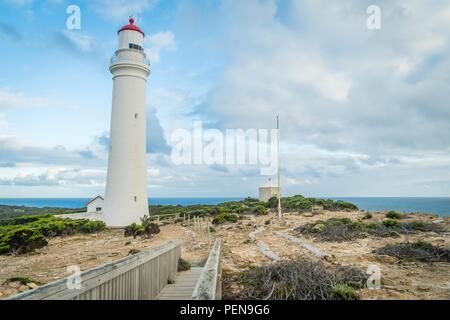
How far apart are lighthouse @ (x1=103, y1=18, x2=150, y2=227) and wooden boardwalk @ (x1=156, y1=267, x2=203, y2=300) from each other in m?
13.1

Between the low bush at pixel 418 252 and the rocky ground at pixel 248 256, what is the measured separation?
43 cm

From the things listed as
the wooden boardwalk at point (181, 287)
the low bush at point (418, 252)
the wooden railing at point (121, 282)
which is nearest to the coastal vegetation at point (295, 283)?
the wooden boardwalk at point (181, 287)

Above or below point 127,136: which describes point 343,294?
below

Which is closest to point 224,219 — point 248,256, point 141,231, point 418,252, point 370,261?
point 141,231

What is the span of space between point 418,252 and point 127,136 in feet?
57.2

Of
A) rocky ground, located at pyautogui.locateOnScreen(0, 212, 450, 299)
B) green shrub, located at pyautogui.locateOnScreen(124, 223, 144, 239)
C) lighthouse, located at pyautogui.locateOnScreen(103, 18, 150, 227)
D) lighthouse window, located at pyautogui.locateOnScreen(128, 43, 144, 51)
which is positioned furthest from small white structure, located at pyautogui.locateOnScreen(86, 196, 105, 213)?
lighthouse window, located at pyautogui.locateOnScreen(128, 43, 144, 51)

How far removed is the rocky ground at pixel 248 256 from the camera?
26.3 feet

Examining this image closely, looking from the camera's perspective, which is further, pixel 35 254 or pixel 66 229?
pixel 66 229

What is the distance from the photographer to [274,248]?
45.3ft

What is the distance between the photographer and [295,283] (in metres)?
7.32

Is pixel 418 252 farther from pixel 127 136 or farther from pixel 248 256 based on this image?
pixel 127 136
